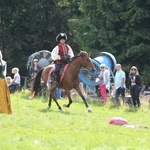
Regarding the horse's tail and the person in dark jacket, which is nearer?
the horse's tail

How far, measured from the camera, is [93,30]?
1312 inches

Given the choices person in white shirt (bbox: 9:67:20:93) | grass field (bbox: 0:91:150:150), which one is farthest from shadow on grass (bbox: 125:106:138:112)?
person in white shirt (bbox: 9:67:20:93)

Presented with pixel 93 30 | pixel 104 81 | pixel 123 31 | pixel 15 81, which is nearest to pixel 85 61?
pixel 104 81

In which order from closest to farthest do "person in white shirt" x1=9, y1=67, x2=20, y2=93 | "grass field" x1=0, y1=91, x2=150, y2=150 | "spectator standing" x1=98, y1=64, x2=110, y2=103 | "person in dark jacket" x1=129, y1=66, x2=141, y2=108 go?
"grass field" x1=0, y1=91, x2=150, y2=150 → "person in dark jacket" x1=129, y1=66, x2=141, y2=108 → "spectator standing" x1=98, y1=64, x2=110, y2=103 → "person in white shirt" x1=9, y1=67, x2=20, y2=93

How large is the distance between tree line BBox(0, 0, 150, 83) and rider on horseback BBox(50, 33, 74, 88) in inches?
587

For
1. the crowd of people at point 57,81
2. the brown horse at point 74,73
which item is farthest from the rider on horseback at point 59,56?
the brown horse at point 74,73

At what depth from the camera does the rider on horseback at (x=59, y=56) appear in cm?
1653

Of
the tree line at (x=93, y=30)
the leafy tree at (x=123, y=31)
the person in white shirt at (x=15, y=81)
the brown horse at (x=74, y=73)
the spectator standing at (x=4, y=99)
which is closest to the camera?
the spectator standing at (x=4, y=99)

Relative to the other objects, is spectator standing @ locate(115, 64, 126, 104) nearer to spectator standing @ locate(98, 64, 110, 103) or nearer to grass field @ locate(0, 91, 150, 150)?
spectator standing @ locate(98, 64, 110, 103)

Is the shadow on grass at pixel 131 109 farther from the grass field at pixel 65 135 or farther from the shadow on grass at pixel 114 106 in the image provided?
the grass field at pixel 65 135

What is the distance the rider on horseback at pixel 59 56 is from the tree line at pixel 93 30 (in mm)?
14911

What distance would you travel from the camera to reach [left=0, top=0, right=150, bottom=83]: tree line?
3164 cm

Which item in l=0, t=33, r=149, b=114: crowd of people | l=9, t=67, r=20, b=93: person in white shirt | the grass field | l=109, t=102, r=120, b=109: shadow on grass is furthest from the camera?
l=9, t=67, r=20, b=93: person in white shirt

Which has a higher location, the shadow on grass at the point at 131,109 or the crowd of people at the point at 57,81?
the crowd of people at the point at 57,81
